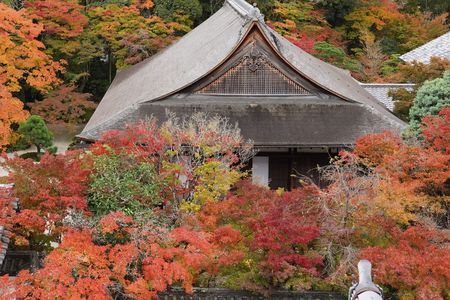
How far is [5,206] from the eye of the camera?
11.4 meters

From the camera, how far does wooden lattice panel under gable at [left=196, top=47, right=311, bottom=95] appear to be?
18.7 meters

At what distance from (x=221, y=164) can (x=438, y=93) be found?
5.55 meters

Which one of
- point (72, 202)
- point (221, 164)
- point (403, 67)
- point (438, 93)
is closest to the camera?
point (72, 202)

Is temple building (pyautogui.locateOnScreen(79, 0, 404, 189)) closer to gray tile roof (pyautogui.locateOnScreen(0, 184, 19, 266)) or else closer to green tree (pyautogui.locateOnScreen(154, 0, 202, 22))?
gray tile roof (pyautogui.locateOnScreen(0, 184, 19, 266))

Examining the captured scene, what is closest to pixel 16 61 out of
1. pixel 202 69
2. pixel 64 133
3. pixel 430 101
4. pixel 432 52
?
pixel 64 133

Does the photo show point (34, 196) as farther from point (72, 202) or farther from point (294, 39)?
point (294, 39)

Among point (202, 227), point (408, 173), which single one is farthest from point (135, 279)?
point (408, 173)

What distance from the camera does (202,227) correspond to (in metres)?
12.1

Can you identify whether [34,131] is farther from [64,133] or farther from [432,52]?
[432,52]

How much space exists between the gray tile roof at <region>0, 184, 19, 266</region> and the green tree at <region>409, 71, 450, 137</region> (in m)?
9.18

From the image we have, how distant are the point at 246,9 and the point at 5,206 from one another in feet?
39.8

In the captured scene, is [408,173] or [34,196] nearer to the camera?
[34,196]

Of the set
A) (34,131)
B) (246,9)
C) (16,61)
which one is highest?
(246,9)

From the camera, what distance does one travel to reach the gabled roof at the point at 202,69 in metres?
18.3
